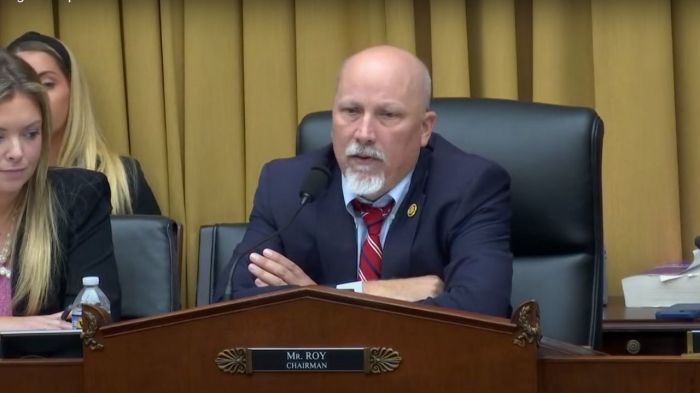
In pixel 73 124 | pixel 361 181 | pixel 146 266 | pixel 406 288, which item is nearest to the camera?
pixel 406 288

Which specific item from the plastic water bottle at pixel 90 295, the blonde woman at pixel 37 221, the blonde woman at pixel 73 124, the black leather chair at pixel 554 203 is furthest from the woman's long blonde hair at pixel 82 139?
the black leather chair at pixel 554 203

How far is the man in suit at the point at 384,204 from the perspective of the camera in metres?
2.65

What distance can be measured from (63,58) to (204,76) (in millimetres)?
424

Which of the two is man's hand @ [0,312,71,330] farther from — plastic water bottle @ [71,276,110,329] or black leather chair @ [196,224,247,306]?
black leather chair @ [196,224,247,306]

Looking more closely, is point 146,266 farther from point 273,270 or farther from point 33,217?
point 273,270

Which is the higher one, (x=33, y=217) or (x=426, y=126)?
(x=426, y=126)

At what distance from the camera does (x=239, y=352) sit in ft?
5.91

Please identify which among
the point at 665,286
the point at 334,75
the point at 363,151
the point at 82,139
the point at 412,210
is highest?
the point at 334,75

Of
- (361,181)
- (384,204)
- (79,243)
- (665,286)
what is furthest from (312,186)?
(665,286)

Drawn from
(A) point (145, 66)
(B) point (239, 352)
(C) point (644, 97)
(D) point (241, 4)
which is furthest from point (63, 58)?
(B) point (239, 352)

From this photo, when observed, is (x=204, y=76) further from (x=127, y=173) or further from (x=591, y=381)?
(x=591, y=381)

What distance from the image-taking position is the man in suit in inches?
104

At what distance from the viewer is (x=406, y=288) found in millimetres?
2553

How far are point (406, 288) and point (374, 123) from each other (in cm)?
36
